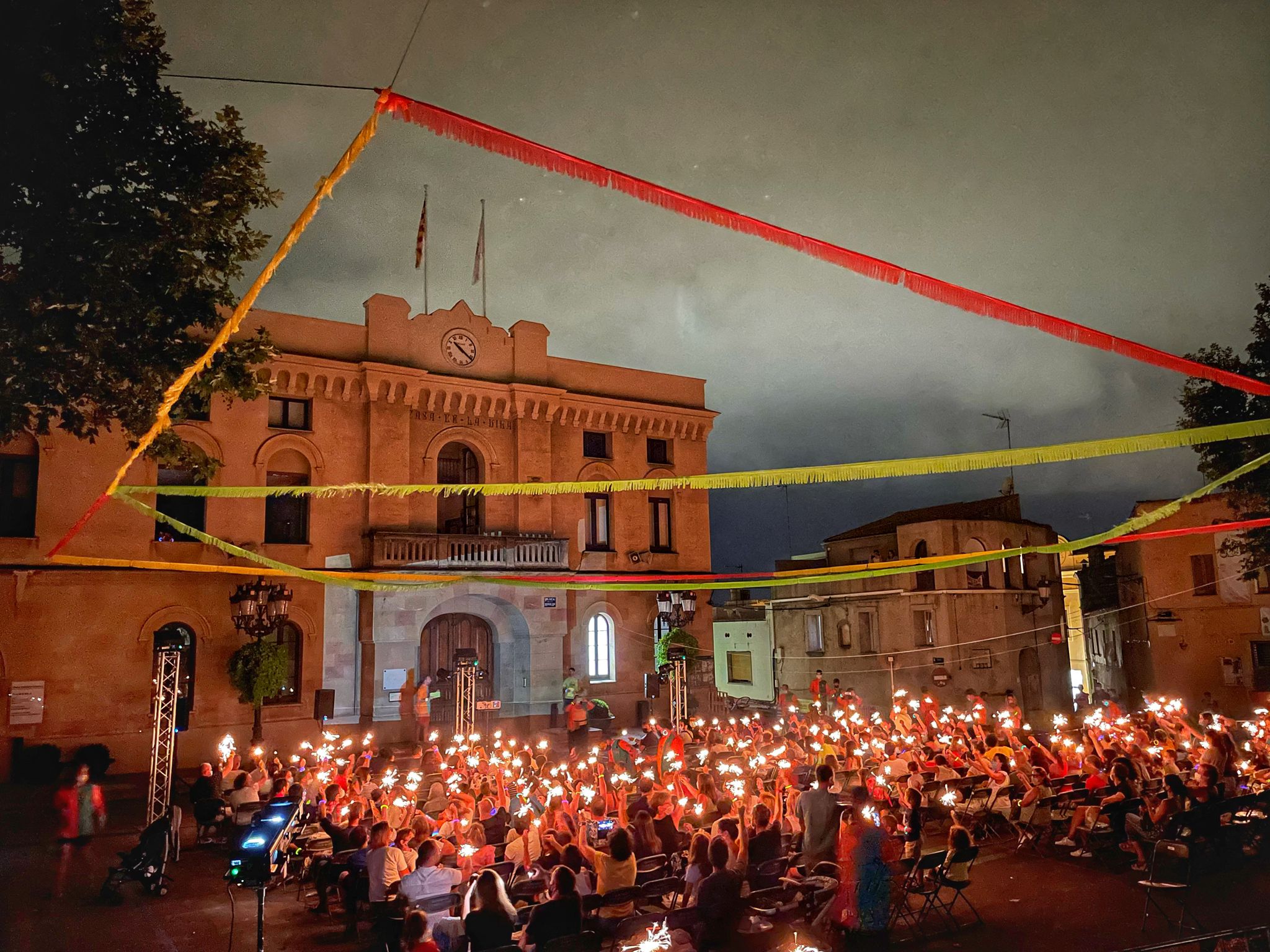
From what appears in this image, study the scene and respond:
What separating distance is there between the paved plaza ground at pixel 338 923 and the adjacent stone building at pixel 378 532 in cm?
802

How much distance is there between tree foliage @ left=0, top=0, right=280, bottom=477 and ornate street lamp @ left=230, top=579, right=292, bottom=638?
6.52 m

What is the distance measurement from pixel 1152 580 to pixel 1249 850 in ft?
78.6

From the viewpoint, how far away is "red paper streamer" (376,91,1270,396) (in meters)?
4.77

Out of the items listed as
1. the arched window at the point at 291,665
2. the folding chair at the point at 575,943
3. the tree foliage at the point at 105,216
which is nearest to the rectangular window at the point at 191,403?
the tree foliage at the point at 105,216

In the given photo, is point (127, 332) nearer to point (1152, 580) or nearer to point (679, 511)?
point (679, 511)

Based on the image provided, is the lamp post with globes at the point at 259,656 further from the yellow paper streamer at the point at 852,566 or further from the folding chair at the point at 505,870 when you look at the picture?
the folding chair at the point at 505,870

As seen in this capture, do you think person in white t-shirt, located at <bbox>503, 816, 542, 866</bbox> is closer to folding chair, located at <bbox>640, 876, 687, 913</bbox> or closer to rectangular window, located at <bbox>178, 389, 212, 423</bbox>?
folding chair, located at <bbox>640, 876, 687, 913</bbox>

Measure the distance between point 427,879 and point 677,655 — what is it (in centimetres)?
1411

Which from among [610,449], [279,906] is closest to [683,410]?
[610,449]

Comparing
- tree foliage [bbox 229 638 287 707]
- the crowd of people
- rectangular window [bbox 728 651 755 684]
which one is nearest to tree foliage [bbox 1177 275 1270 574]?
the crowd of people

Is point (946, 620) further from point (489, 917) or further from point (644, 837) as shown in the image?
point (489, 917)

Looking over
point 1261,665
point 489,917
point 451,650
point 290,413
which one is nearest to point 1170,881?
point 489,917

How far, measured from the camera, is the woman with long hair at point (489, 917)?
268 inches

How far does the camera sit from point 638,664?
26594 mm
